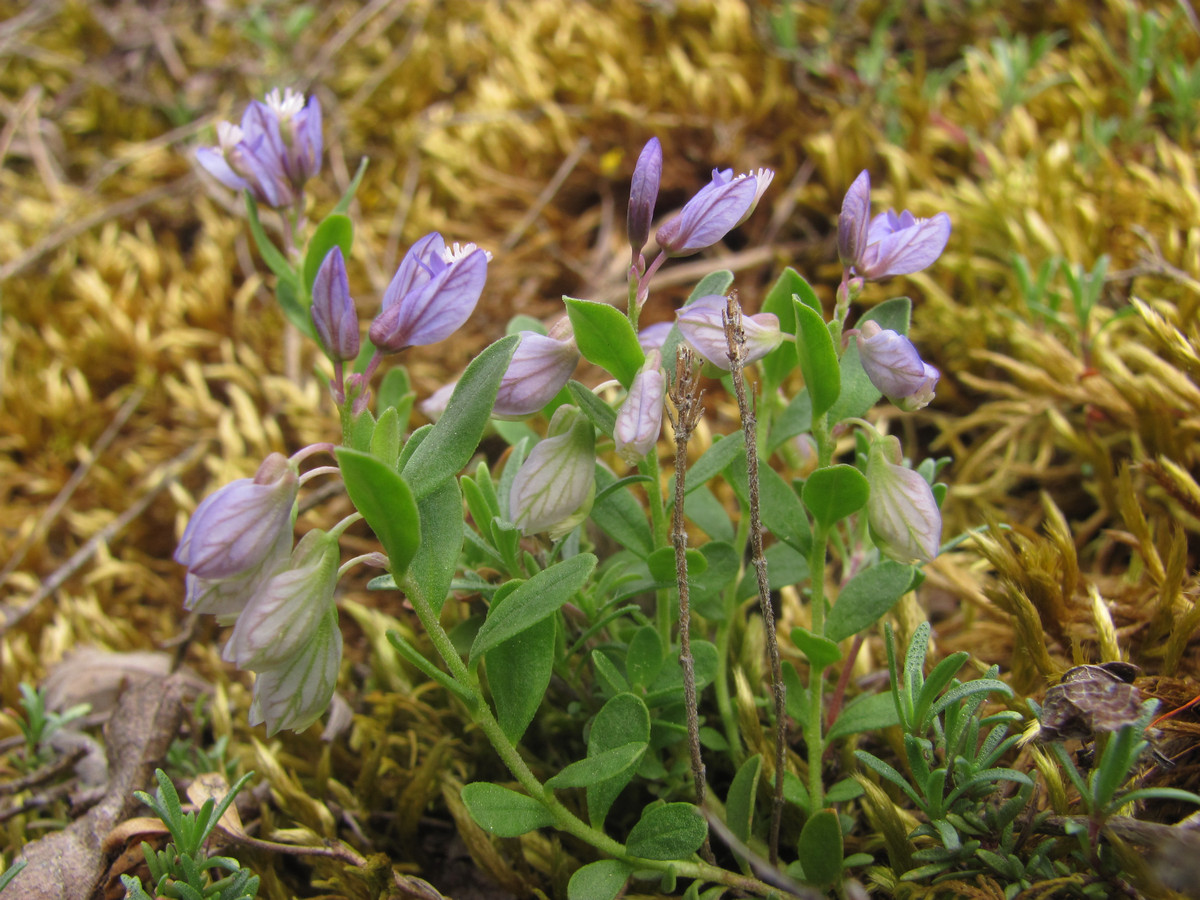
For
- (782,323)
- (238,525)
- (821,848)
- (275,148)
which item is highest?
(275,148)

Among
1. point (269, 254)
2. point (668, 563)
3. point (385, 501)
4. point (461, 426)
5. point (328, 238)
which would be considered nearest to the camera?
point (385, 501)

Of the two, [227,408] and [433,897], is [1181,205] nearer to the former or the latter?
[433,897]

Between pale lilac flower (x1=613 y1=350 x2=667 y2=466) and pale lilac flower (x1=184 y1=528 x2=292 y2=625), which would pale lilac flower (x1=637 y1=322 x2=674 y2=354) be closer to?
pale lilac flower (x1=613 y1=350 x2=667 y2=466)

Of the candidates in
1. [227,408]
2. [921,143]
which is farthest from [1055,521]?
[227,408]

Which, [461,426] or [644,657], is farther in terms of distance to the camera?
[644,657]

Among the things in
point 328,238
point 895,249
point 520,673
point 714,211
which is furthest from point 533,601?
point 328,238

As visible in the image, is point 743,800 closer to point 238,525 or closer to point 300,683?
point 300,683

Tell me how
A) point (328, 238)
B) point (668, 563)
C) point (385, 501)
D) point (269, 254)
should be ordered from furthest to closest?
point (269, 254), point (328, 238), point (668, 563), point (385, 501)

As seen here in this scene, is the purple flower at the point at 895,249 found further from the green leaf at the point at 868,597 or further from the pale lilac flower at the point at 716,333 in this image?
the green leaf at the point at 868,597
